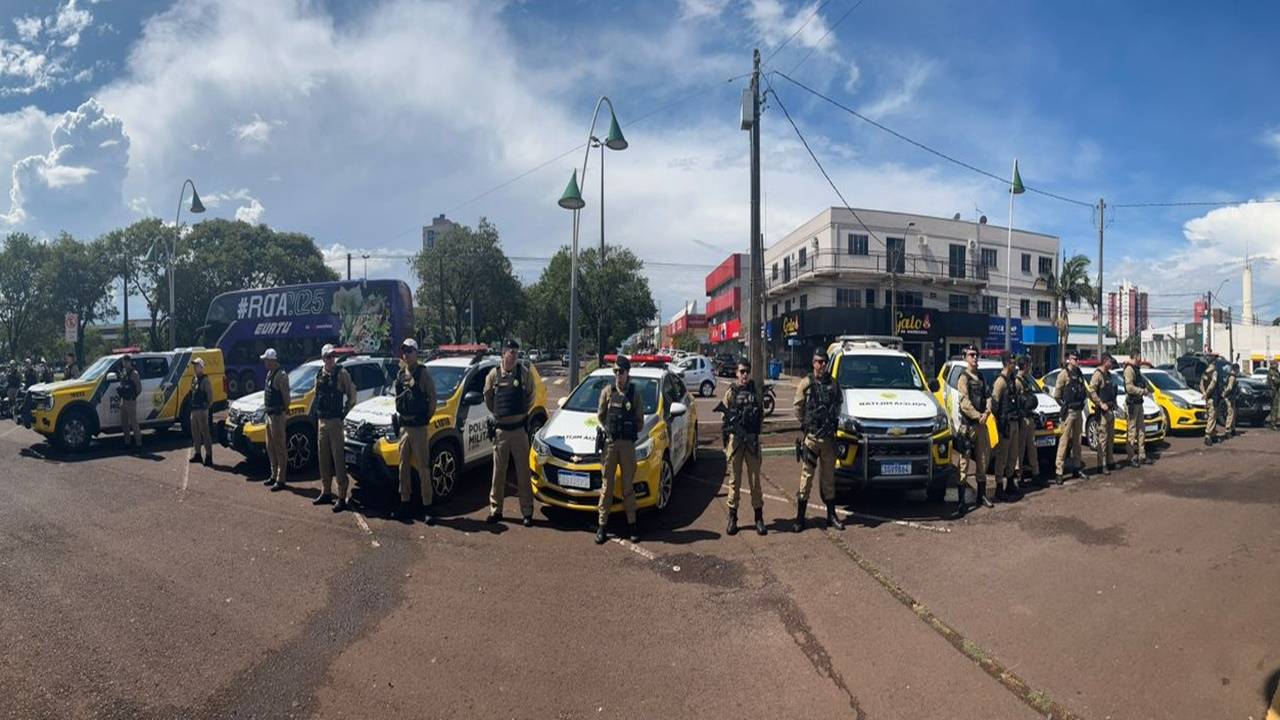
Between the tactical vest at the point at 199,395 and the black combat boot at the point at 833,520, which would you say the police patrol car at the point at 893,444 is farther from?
the tactical vest at the point at 199,395

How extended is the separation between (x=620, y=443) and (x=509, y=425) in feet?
4.23

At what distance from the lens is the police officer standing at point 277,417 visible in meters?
8.60

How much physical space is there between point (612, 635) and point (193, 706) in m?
2.43

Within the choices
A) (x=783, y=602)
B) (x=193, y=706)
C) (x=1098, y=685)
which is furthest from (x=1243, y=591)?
(x=193, y=706)

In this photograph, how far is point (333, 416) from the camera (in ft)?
25.1

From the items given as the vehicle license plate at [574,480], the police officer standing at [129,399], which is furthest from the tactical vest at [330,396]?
the police officer standing at [129,399]

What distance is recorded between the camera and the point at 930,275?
4034 centimetres

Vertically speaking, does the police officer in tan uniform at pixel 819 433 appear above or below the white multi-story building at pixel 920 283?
below

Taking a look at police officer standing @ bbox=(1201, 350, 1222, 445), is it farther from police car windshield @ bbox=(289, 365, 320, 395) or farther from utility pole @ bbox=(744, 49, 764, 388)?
police car windshield @ bbox=(289, 365, 320, 395)

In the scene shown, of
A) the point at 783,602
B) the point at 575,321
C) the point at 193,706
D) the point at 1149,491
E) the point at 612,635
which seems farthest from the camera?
the point at 575,321

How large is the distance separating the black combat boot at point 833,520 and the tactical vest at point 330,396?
5.73m

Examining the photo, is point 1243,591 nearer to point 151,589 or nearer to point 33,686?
point 33,686

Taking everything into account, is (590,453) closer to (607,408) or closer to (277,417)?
(607,408)

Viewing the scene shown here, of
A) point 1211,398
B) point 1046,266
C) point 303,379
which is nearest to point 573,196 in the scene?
point 303,379
